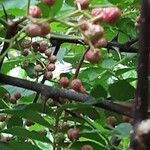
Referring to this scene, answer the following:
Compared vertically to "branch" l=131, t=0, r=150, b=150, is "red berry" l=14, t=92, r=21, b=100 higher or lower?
lower

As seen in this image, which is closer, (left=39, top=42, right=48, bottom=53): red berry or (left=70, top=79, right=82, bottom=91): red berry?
(left=70, top=79, right=82, bottom=91): red berry

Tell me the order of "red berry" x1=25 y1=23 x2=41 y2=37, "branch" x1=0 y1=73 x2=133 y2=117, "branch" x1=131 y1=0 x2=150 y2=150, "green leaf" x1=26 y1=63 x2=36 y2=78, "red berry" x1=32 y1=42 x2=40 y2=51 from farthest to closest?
"green leaf" x1=26 y1=63 x2=36 y2=78
"red berry" x1=32 y1=42 x2=40 y2=51
"branch" x1=0 y1=73 x2=133 y2=117
"red berry" x1=25 y1=23 x2=41 y2=37
"branch" x1=131 y1=0 x2=150 y2=150

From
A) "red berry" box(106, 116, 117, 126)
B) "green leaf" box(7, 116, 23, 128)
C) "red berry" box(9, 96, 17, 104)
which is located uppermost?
"red berry" box(106, 116, 117, 126)

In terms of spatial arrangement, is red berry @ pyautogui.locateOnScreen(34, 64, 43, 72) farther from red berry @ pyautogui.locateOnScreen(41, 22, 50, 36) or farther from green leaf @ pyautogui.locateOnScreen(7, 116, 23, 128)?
red berry @ pyautogui.locateOnScreen(41, 22, 50, 36)

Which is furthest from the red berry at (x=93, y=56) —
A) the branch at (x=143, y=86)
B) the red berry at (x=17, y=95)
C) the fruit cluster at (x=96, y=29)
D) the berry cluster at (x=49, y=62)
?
the red berry at (x=17, y=95)

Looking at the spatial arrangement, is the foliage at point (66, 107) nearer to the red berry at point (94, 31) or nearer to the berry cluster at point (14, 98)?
the berry cluster at point (14, 98)

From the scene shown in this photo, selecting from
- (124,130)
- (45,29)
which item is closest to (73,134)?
(124,130)

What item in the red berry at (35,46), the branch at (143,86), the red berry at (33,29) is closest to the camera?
the branch at (143,86)

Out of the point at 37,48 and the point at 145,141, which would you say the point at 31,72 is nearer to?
the point at 37,48

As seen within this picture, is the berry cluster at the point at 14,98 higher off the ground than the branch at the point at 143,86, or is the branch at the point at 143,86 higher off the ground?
the branch at the point at 143,86

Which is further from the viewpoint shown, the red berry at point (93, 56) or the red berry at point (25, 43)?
the red berry at point (25, 43)

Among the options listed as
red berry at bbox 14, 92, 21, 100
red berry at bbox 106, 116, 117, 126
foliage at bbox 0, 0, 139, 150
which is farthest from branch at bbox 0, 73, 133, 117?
red berry at bbox 14, 92, 21, 100

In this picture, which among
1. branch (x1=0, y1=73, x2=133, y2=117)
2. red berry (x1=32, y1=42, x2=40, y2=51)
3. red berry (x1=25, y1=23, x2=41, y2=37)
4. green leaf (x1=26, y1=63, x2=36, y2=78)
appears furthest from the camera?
green leaf (x1=26, y1=63, x2=36, y2=78)

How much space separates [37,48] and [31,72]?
12cm
